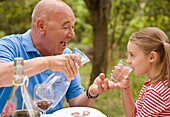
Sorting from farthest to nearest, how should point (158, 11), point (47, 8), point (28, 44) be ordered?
1. point (158, 11)
2. point (28, 44)
3. point (47, 8)

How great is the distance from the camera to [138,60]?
1734mm

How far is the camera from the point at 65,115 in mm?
1604

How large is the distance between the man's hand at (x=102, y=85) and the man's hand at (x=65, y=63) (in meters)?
0.29

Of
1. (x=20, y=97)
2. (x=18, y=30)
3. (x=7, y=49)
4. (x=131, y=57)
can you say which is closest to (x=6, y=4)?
(x=7, y=49)

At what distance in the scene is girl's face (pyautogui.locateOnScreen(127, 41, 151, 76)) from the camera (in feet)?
5.68

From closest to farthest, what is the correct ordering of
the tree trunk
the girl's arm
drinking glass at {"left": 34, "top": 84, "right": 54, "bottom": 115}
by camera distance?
drinking glass at {"left": 34, "top": 84, "right": 54, "bottom": 115} < the girl's arm < the tree trunk

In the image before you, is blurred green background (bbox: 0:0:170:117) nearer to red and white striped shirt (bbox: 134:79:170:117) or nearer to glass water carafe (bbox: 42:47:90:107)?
red and white striped shirt (bbox: 134:79:170:117)

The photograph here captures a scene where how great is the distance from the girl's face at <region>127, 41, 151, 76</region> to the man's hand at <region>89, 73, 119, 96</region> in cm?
26

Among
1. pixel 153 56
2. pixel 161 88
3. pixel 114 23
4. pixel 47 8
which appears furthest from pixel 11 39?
pixel 114 23

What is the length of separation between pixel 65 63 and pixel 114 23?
318 inches

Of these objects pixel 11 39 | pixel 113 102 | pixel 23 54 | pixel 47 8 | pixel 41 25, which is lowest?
pixel 113 102

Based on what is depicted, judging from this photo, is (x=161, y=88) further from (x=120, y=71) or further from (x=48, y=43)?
(x=48, y=43)

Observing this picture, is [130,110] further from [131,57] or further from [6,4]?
[6,4]

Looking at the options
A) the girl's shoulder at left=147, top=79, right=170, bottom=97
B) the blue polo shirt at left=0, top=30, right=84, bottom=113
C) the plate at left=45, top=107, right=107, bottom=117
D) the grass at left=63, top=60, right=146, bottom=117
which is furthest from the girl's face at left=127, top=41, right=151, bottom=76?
the grass at left=63, top=60, right=146, bottom=117
